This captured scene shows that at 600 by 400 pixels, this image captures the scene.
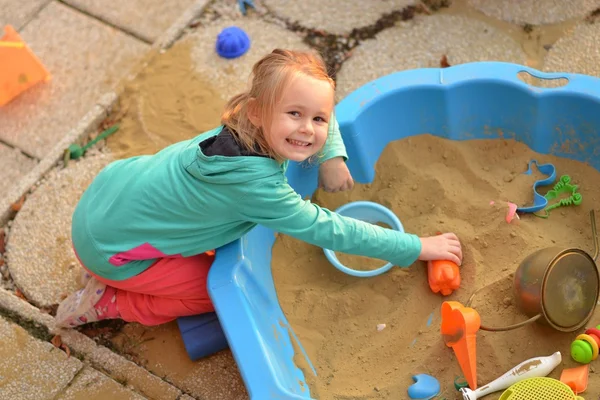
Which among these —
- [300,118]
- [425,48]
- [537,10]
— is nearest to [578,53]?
[537,10]

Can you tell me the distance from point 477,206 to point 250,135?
2.10 feet

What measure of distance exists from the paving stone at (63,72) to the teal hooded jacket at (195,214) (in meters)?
0.61

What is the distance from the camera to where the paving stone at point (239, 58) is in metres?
2.28

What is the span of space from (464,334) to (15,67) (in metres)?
1.57

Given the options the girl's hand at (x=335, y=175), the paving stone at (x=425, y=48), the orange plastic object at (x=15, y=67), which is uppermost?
the orange plastic object at (x=15, y=67)

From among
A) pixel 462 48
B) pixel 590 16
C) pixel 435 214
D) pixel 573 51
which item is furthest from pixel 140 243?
pixel 590 16

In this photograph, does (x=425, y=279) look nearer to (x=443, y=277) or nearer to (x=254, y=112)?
(x=443, y=277)

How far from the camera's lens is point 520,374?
58.3 inches

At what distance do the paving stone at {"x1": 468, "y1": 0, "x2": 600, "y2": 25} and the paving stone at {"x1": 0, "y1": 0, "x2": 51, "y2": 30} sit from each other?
146cm

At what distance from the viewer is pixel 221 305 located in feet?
5.16

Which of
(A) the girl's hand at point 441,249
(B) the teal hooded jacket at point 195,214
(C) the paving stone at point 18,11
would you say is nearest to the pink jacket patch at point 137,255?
→ (B) the teal hooded jacket at point 195,214

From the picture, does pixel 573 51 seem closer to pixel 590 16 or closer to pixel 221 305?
pixel 590 16

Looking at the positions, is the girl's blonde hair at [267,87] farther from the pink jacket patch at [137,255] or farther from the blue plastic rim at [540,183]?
the blue plastic rim at [540,183]

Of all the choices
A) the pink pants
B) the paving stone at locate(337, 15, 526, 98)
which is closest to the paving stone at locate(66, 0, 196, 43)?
the paving stone at locate(337, 15, 526, 98)
